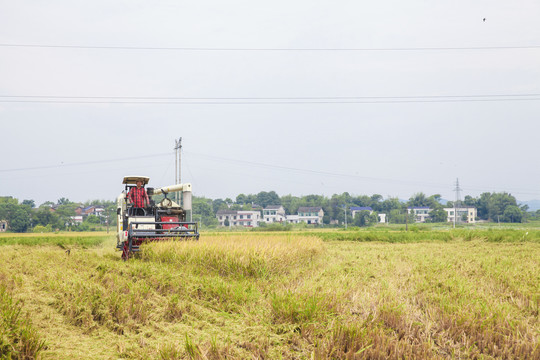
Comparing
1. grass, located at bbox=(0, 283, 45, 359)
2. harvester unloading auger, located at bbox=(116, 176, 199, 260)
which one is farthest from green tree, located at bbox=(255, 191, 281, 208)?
grass, located at bbox=(0, 283, 45, 359)

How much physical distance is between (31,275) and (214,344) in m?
6.19

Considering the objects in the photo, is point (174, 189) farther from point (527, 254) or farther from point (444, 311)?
point (444, 311)

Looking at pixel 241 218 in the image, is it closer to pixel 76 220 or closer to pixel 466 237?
pixel 76 220

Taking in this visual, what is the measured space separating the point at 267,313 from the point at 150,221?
925cm

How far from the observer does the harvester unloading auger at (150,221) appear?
12.4 m

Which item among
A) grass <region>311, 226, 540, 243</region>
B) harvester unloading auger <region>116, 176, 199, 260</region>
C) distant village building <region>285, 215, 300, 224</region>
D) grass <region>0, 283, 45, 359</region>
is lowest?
distant village building <region>285, 215, 300, 224</region>

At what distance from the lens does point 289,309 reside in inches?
194

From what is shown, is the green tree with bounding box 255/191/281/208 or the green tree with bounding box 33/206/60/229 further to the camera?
Answer: the green tree with bounding box 255/191/281/208

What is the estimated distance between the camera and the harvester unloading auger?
12359 millimetres

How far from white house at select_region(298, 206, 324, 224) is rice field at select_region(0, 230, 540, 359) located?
9820 cm

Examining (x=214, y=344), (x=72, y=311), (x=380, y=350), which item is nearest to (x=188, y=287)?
(x=72, y=311)

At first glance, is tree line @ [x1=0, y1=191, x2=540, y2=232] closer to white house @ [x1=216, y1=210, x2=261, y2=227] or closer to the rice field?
white house @ [x1=216, y1=210, x2=261, y2=227]

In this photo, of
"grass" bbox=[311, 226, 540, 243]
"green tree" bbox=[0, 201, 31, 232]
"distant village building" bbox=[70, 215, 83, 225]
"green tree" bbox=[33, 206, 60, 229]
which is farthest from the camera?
"distant village building" bbox=[70, 215, 83, 225]

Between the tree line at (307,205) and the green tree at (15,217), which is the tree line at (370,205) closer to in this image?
the tree line at (307,205)
